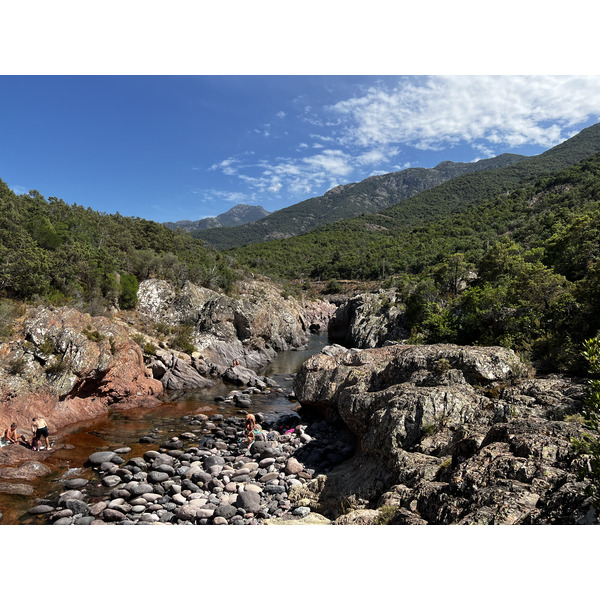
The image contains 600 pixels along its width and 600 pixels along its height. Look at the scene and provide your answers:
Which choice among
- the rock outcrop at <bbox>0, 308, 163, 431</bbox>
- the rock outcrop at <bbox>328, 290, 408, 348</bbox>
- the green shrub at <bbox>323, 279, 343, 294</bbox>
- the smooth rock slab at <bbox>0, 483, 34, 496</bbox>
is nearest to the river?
the smooth rock slab at <bbox>0, 483, 34, 496</bbox>

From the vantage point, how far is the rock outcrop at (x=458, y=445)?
5.20 m

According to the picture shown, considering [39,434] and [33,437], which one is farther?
[33,437]

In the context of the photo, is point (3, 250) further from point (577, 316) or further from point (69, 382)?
point (577, 316)

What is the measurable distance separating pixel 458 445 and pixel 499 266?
3137cm

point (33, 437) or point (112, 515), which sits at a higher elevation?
point (33, 437)

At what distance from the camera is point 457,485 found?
19.6 feet

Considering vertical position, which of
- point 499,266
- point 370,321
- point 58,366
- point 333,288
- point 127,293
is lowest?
point 58,366

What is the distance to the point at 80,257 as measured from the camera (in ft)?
98.7

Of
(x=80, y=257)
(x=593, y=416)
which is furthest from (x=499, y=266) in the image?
(x=80, y=257)

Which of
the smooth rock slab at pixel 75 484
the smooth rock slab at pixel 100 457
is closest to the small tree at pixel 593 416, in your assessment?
the smooth rock slab at pixel 75 484

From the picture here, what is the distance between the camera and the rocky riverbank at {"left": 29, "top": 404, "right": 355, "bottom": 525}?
9969mm

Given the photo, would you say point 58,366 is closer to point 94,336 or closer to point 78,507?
point 94,336

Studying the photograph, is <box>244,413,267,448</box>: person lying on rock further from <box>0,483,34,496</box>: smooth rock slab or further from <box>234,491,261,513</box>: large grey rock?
<box>0,483,34,496</box>: smooth rock slab

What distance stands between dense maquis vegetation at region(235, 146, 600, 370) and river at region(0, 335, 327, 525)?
12.6 m
